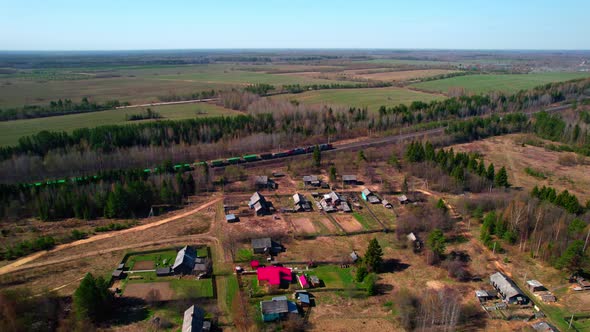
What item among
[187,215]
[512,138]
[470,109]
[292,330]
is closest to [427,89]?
[470,109]

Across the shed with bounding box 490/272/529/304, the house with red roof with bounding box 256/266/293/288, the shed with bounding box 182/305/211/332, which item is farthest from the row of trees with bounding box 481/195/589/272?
the shed with bounding box 182/305/211/332

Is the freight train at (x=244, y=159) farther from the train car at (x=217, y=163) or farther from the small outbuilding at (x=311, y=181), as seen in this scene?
the small outbuilding at (x=311, y=181)

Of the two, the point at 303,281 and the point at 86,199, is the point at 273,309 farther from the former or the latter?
the point at 86,199

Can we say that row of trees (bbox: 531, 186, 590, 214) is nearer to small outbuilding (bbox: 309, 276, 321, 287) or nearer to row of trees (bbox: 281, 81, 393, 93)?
small outbuilding (bbox: 309, 276, 321, 287)

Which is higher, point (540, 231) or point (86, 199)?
point (86, 199)

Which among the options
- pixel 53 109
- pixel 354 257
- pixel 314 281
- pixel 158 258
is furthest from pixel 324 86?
pixel 314 281

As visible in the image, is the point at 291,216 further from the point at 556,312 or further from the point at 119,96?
the point at 119,96
